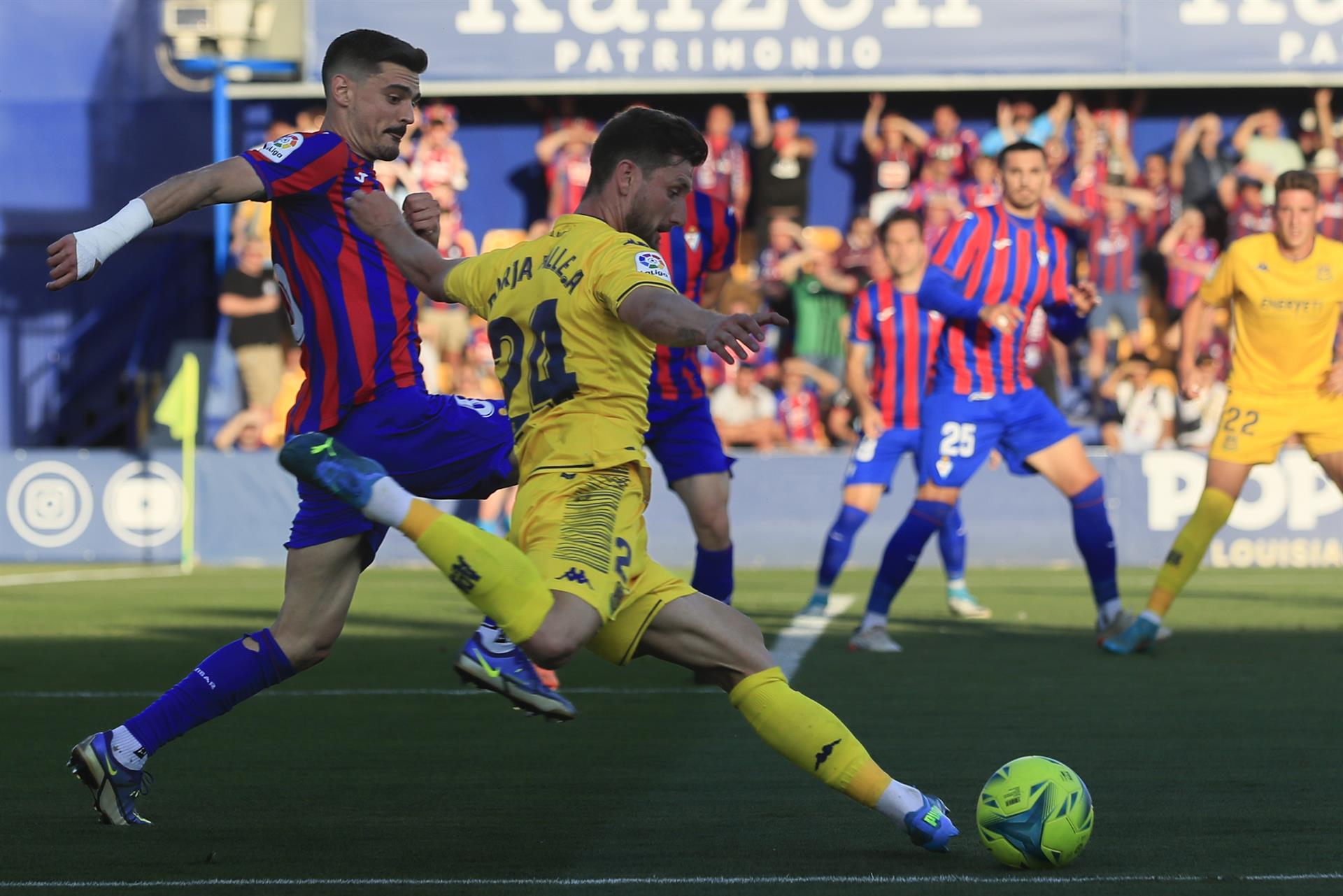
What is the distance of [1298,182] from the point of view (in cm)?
874

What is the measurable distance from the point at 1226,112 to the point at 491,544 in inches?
731

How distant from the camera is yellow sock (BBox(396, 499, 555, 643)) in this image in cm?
409

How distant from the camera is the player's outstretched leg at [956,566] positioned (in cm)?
1143

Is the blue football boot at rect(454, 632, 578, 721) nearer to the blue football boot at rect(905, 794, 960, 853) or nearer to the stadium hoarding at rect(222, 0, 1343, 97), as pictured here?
the blue football boot at rect(905, 794, 960, 853)

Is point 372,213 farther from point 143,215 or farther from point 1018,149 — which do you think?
point 1018,149

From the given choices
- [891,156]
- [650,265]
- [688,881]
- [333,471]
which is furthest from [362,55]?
[891,156]

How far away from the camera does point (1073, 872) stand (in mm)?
4215

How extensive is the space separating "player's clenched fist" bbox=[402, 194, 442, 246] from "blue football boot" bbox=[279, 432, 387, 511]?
1.04m

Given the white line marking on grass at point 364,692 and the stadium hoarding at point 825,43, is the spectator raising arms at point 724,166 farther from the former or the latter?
the white line marking on grass at point 364,692

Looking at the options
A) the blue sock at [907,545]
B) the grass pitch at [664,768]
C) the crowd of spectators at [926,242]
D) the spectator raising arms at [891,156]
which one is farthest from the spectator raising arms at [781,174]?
the blue sock at [907,545]

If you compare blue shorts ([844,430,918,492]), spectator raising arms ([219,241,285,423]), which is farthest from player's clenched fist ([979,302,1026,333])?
spectator raising arms ([219,241,285,423])

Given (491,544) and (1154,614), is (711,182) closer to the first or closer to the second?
(1154,614)

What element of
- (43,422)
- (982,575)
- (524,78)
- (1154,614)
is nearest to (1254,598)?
(982,575)

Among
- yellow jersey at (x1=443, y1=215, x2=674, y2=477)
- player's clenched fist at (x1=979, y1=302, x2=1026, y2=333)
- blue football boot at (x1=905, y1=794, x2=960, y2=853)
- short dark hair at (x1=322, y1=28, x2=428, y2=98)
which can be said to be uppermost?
short dark hair at (x1=322, y1=28, x2=428, y2=98)
